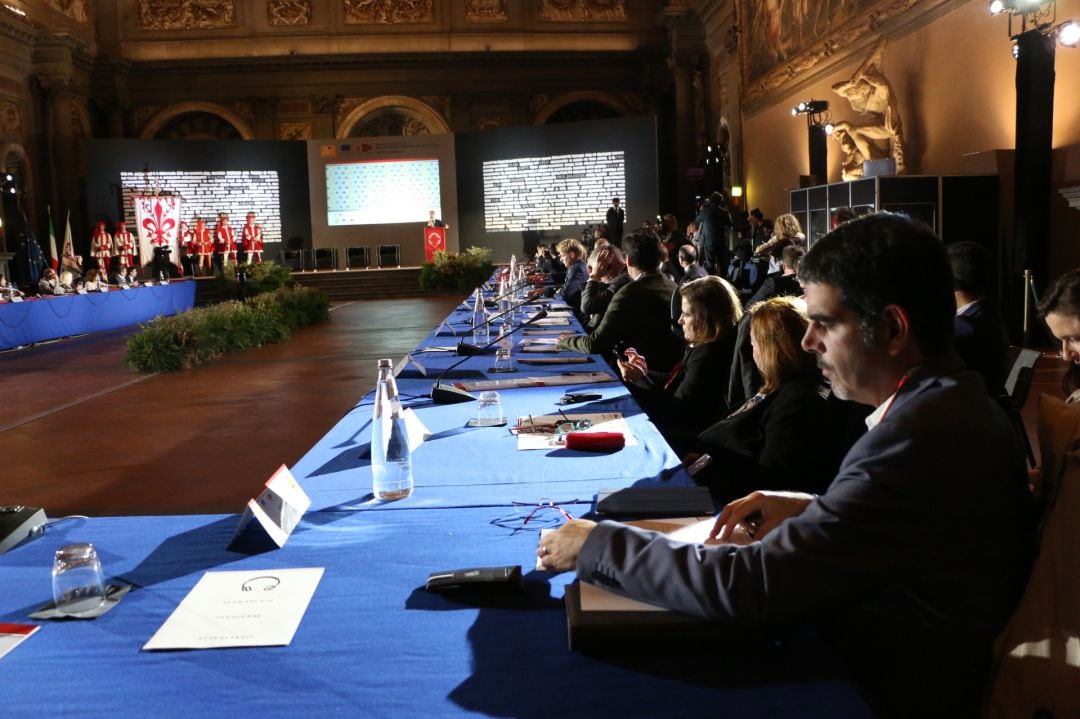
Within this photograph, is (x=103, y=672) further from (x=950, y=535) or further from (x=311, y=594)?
(x=950, y=535)

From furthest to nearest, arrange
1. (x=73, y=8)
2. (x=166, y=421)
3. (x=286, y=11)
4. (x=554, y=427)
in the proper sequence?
(x=286, y=11)
(x=73, y=8)
(x=166, y=421)
(x=554, y=427)

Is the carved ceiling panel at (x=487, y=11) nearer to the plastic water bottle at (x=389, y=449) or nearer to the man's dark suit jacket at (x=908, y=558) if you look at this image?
the plastic water bottle at (x=389, y=449)

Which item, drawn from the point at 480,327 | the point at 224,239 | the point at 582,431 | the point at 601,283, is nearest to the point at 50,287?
the point at 224,239

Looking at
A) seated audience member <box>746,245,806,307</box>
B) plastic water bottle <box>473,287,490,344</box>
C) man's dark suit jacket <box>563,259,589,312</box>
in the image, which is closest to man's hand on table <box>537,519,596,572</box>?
plastic water bottle <box>473,287,490,344</box>

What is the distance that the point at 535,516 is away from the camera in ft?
5.62

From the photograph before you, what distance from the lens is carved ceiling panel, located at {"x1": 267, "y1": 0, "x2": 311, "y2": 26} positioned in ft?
71.4

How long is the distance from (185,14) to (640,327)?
20840 millimetres

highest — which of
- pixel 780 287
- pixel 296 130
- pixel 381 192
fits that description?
pixel 296 130

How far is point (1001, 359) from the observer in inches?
130

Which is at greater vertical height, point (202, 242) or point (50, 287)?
point (202, 242)

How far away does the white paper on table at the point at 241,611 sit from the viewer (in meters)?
1.21

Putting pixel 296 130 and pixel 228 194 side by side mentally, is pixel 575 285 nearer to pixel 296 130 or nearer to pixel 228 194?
pixel 228 194

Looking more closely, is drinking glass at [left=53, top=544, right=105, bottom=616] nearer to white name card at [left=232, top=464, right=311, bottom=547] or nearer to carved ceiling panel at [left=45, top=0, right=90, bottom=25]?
white name card at [left=232, top=464, right=311, bottom=547]

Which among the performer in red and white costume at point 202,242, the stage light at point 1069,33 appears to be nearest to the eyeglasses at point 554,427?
the stage light at point 1069,33
